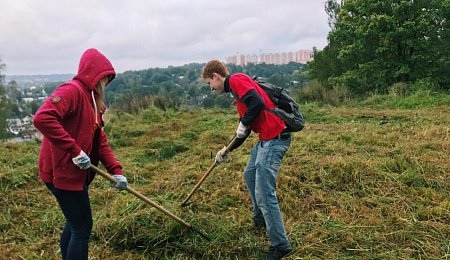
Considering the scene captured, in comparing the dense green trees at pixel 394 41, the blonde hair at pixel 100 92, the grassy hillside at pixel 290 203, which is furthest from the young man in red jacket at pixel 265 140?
the dense green trees at pixel 394 41

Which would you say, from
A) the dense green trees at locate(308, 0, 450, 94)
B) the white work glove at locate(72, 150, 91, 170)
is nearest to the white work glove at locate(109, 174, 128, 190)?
the white work glove at locate(72, 150, 91, 170)

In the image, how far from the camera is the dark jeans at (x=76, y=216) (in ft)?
7.43

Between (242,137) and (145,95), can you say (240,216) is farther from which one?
(145,95)

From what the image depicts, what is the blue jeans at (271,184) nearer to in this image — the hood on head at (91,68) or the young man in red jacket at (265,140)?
the young man in red jacket at (265,140)

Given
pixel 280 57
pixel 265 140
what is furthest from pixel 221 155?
pixel 280 57

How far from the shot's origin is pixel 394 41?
15570 mm

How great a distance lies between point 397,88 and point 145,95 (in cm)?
777

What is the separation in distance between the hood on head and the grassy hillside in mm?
1449

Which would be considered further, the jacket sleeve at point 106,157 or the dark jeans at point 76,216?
the jacket sleeve at point 106,157

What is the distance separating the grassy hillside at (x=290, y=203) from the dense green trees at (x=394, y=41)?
10017mm

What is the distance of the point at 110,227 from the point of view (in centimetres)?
334

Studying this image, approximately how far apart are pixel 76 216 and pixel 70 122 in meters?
0.55

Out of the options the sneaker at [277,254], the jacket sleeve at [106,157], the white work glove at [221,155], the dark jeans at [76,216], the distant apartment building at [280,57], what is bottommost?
the sneaker at [277,254]

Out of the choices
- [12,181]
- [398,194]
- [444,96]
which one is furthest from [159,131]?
[444,96]
